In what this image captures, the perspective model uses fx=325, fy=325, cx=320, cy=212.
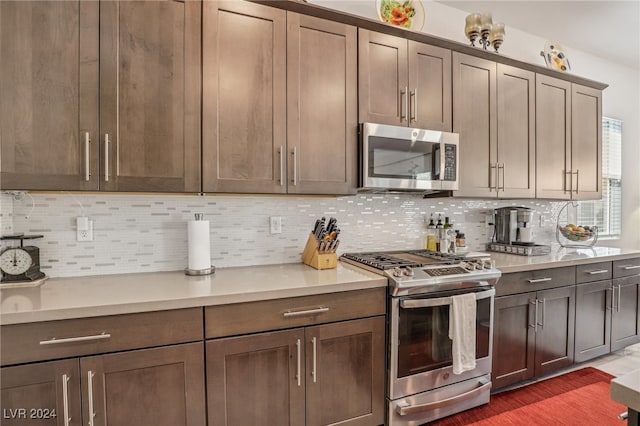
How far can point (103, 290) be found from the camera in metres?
1.51

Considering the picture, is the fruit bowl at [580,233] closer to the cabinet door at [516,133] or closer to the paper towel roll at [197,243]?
the cabinet door at [516,133]

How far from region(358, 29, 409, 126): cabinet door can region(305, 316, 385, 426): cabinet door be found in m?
1.29

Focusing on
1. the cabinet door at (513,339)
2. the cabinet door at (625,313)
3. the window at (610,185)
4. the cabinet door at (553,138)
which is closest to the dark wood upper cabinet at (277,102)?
the cabinet door at (513,339)

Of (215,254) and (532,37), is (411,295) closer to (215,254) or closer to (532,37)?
(215,254)

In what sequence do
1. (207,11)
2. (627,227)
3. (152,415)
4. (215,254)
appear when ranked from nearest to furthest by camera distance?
1. (152,415)
2. (207,11)
3. (215,254)
4. (627,227)

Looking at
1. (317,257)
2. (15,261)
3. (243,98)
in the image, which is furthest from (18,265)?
(317,257)

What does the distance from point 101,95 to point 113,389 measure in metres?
1.30

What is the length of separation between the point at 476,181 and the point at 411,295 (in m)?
1.22

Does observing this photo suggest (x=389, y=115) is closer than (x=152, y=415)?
No

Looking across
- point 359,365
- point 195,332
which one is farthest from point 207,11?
point 359,365

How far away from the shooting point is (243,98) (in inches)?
70.6

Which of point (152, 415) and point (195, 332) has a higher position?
point (195, 332)

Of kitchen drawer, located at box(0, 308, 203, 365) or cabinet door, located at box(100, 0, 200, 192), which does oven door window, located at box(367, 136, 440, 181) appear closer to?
cabinet door, located at box(100, 0, 200, 192)

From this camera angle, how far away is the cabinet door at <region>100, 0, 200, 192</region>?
61.1 inches
